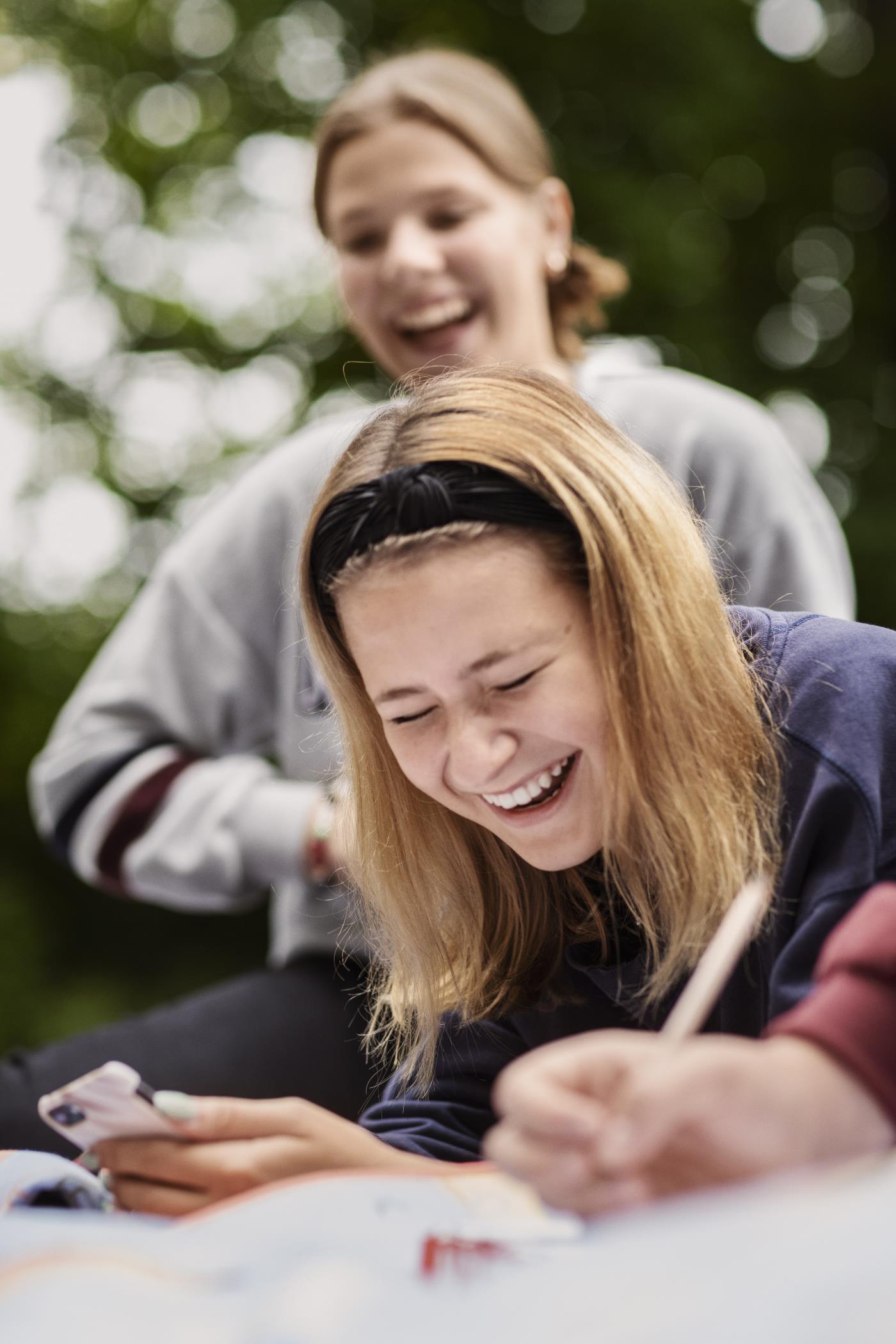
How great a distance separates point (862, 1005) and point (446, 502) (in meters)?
0.41

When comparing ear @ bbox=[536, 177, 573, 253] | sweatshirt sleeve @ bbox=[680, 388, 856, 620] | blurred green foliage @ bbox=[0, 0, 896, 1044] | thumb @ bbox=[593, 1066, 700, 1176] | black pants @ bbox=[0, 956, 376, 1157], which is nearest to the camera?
thumb @ bbox=[593, 1066, 700, 1176]

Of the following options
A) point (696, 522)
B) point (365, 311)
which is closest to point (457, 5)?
point (365, 311)

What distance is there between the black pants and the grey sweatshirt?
0.28 feet

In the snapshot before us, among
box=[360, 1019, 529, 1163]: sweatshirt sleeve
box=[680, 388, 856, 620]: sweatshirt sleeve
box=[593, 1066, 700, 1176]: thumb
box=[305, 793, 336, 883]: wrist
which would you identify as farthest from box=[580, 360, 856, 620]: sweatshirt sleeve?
box=[593, 1066, 700, 1176]: thumb

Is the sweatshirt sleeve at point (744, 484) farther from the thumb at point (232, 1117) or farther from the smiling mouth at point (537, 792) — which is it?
the thumb at point (232, 1117)

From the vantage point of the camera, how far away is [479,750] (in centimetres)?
87

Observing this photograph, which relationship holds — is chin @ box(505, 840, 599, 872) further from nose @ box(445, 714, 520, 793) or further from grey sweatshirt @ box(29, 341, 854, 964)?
grey sweatshirt @ box(29, 341, 854, 964)

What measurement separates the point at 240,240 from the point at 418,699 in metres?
2.99

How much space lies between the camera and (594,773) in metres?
0.91

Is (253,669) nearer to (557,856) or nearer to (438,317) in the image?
(438,317)

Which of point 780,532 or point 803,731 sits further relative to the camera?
point 780,532

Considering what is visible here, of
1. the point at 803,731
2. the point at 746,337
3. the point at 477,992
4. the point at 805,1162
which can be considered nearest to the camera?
the point at 805,1162

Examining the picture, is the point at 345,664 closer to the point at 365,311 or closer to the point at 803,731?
the point at 803,731

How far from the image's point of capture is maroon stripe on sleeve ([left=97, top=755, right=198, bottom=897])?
160 centimetres
